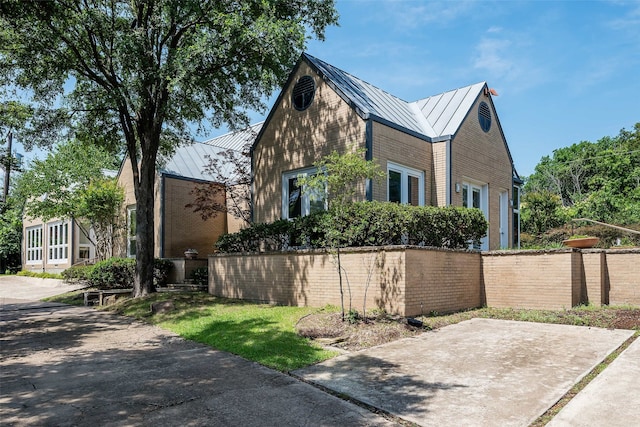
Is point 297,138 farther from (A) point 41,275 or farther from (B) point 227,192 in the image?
(A) point 41,275

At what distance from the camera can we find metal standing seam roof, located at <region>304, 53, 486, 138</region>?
13105 mm

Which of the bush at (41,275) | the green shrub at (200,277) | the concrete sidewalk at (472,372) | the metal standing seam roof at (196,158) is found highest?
the metal standing seam roof at (196,158)

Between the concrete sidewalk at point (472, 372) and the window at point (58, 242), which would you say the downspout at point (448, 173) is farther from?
the window at point (58, 242)

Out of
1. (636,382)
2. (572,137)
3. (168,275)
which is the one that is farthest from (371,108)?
(572,137)

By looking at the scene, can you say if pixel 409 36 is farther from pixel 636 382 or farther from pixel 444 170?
pixel 636 382

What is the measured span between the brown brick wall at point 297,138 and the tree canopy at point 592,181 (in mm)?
22954

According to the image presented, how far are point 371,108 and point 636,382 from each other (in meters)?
9.33

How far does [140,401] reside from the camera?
496cm

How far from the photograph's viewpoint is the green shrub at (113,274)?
53.3 ft

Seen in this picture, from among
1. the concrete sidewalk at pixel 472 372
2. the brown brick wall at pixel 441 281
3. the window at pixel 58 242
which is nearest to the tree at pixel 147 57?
the brown brick wall at pixel 441 281

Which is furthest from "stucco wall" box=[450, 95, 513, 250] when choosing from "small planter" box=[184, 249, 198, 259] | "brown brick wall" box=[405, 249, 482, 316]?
"small planter" box=[184, 249, 198, 259]

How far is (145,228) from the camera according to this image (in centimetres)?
1380

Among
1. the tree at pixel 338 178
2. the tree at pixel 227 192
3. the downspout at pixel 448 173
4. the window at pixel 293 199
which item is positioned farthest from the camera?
the tree at pixel 227 192

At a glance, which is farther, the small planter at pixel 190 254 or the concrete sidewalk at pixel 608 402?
the small planter at pixel 190 254
